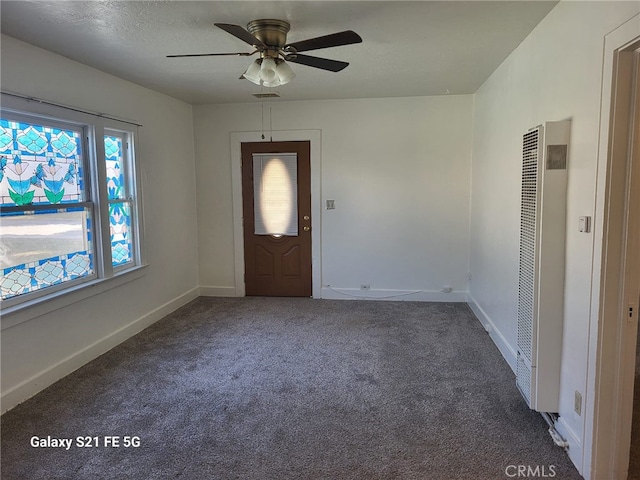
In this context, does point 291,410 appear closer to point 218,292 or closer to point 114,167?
point 114,167

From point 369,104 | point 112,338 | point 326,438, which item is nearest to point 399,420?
point 326,438

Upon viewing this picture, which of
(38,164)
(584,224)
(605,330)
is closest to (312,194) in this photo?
(38,164)

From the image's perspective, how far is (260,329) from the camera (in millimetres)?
4234

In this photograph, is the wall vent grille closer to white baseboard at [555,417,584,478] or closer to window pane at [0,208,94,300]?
white baseboard at [555,417,584,478]

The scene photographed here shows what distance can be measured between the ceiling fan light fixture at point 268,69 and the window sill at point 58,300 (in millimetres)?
2239

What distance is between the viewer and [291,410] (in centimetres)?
268

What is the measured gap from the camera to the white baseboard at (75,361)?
2783 mm

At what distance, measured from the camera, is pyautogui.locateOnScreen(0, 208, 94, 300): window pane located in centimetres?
282

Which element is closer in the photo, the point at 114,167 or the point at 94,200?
the point at 94,200

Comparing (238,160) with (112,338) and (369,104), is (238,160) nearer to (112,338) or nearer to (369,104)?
(369,104)

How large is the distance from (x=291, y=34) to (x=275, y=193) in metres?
2.64

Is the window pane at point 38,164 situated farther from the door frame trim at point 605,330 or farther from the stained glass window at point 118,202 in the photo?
the door frame trim at point 605,330

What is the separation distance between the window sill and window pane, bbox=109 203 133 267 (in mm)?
153

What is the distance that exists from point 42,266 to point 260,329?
1988mm
